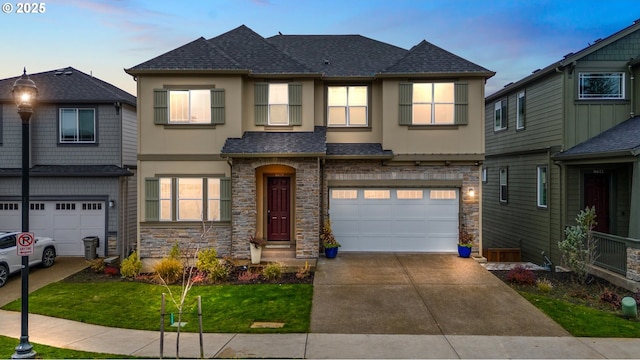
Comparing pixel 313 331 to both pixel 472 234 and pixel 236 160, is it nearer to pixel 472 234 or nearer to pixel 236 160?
pixel 236 160

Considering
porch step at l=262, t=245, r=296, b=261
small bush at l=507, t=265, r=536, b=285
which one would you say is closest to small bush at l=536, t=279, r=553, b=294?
small bush at l=507, t=265, r=536, b=285

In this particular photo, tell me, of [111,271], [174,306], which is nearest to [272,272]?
[174,306]

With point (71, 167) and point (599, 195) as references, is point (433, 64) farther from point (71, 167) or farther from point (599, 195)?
point (71, 167)

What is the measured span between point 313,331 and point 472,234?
856 centimetres

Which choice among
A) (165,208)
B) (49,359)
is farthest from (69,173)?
(49,359)

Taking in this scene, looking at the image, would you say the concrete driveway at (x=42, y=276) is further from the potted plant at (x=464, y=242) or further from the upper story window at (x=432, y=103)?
the potted plant at (x=464, y=242)

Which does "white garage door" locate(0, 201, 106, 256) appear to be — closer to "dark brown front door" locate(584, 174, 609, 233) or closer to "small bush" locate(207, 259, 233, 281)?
"small bush" locate(207, 259, 233, 281)

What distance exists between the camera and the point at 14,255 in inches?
489

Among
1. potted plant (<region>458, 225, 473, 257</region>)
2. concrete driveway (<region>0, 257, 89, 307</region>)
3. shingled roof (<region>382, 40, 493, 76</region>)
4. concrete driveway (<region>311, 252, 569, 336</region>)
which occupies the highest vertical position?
shingled roof (<region>382, 40, 493, 76</region>)

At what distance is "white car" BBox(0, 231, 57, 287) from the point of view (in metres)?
12.0

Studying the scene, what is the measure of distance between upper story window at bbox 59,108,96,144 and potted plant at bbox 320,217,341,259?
994 cm

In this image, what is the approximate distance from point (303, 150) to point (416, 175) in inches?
174

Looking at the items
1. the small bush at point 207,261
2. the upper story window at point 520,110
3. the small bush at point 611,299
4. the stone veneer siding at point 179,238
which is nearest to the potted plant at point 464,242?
the small bush at point 611,299

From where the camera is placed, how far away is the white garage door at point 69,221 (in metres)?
15.7
